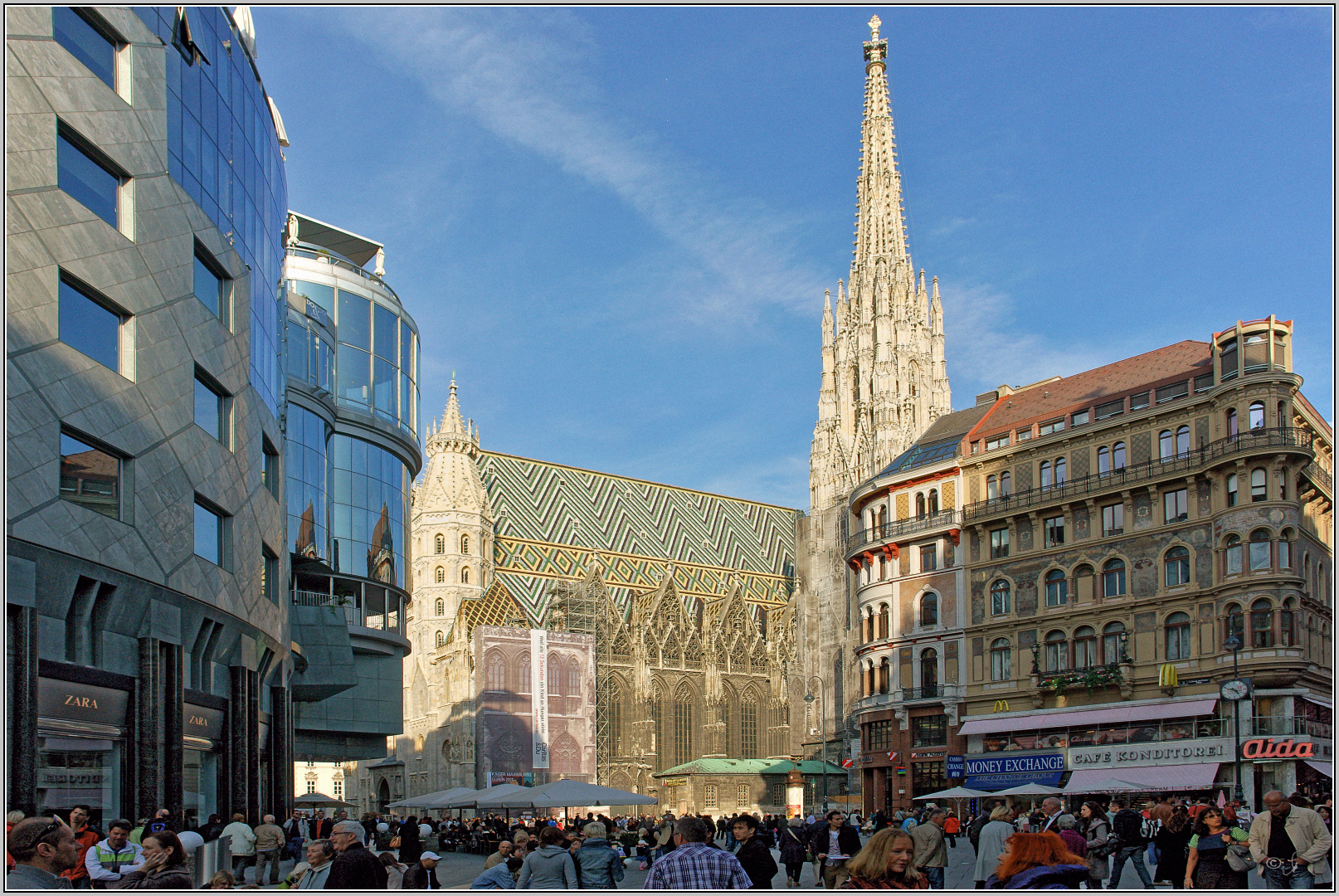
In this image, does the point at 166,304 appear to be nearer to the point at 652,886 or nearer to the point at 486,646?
the point at 652,886

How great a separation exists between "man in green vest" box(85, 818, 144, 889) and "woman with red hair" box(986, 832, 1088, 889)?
8288 mm

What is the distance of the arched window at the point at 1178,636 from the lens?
3916cm

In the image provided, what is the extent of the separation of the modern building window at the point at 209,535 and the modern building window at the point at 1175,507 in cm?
2666

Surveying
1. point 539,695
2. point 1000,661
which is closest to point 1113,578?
point 1000,661

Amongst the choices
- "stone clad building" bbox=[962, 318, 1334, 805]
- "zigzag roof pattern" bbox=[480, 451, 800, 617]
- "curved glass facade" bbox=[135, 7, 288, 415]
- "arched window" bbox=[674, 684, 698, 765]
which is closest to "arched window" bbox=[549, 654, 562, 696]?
"zigzag roof pattern" bbox=[480, 451, 800, 617]

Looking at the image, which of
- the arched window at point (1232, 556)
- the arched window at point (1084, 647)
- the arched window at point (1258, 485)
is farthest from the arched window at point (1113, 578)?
the arched window at point (1258, 485)

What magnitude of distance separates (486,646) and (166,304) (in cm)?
6237

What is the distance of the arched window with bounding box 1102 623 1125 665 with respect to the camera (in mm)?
40750

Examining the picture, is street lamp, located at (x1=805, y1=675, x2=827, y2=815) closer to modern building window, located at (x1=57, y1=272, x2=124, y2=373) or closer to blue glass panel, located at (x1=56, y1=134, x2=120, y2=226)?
modern building window, located at (x1=57, y1=272, x2=124, y2=373)

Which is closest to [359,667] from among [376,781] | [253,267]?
[253,267]

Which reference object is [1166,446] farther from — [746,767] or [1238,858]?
[746,767]

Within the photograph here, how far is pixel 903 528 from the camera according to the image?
159 ft

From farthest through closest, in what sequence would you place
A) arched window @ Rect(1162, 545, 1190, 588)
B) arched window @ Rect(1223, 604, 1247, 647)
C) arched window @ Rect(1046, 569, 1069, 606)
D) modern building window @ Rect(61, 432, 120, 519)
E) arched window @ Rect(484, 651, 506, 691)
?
1. arched window @ Rect(484, 651, 506, 691)
2. arched window @ Rect(1046, 569, 1069, 606)
3. arched window @ Rect(1162, 545, 1190, 588)
4. arched window @ Rect(1223, 604, 1247, 647)
5. modern building window @ Rect(61, 432, 120, 519)

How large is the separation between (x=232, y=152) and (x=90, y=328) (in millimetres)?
9506
